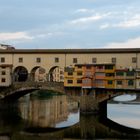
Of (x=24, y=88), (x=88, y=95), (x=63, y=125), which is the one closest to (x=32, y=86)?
(x=24, y=88)

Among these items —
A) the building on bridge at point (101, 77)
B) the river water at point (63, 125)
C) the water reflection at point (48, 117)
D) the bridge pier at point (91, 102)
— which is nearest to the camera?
the river water at point (63, 125)

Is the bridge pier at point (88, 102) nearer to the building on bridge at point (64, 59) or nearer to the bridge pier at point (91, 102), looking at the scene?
the bridge pier at point (91, 102)

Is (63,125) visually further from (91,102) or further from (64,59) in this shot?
(64,59)

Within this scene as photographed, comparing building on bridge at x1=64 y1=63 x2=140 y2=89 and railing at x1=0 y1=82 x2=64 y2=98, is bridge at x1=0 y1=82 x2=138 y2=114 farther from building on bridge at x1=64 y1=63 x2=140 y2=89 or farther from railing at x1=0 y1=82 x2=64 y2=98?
building on bridge at x1=64 y1=63 x2=140 y2=89

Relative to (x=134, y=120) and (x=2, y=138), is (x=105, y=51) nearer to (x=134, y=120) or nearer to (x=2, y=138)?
(x=134, y=120)

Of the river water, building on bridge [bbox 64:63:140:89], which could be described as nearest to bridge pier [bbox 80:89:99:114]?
building on bridge [bbox 64:63:140:89]

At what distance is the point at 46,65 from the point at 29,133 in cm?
1679

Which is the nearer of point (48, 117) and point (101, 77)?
point (48, 117)

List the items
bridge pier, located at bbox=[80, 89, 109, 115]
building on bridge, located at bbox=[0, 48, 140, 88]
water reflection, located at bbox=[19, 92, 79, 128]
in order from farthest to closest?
building on bridge, located at bbox=[0, 48, 140, 88]
bridge pier, located at bbox=[80, 89, 109, 115]
water reflection, located at bbox=[19, 92, 79, 128]

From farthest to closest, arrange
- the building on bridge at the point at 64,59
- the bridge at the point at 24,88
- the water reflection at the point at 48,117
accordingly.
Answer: the bridge at the point at 24,88 < the building on bridge at the point at 64,59 < the water reflection at the point at 48,117

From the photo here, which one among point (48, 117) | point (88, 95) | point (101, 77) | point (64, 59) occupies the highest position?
point (64, 59)

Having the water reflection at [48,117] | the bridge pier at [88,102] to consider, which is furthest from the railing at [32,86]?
the bridge pier at [88,102]

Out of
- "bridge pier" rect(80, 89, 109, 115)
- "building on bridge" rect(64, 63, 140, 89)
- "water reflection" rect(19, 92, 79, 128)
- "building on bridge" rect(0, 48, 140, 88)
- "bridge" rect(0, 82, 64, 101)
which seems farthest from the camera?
"bridge" rect(0, 82, 64, 101)

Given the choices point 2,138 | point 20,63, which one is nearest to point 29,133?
point 2,138
